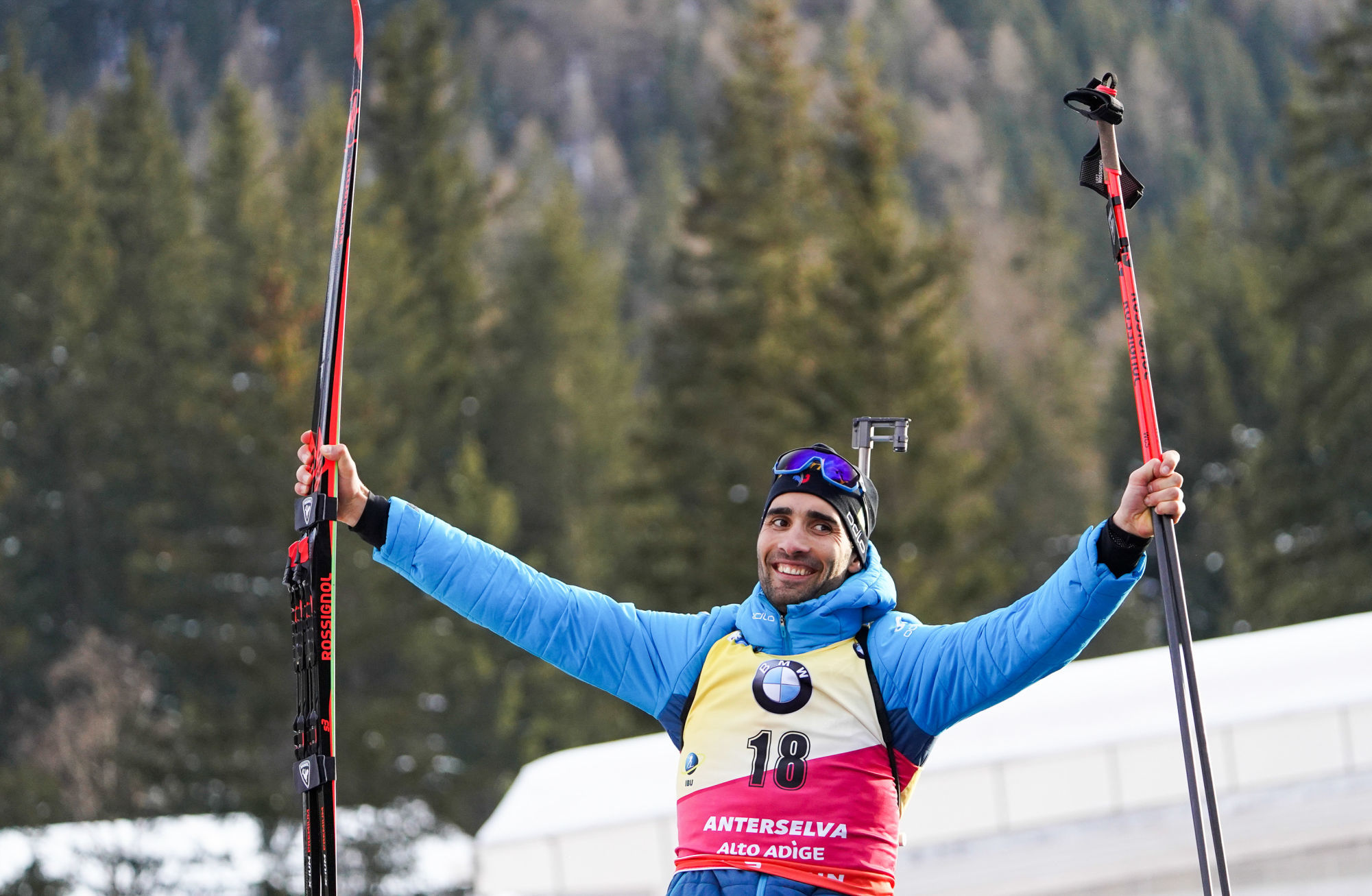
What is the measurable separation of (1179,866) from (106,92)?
31.6 metres

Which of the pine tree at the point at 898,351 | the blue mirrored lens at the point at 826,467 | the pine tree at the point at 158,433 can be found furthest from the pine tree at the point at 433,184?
the blue mirrored lens at the point at 826,467

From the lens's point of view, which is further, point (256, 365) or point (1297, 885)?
point (256, 365)

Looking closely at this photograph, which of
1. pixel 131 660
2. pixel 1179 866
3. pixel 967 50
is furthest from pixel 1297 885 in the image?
pixel 967 50

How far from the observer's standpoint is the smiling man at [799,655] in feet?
9.79

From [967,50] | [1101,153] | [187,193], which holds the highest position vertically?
[967,50]

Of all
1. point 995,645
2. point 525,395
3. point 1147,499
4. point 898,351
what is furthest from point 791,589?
point 525,395

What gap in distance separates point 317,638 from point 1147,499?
171cm

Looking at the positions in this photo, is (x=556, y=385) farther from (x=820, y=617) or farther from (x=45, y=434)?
(x=820, y=617)

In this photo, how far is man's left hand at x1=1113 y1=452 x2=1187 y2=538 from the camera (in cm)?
288

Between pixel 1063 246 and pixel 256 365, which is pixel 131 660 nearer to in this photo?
pixel 256 365

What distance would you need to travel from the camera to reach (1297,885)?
26.6 ft

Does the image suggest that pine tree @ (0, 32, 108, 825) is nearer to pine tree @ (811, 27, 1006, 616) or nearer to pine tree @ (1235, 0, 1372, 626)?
pine tree @ (811, 27, 1006, 616)

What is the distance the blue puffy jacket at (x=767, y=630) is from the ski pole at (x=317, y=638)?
0.14 metres

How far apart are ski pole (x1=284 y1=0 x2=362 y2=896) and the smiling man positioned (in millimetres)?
54
